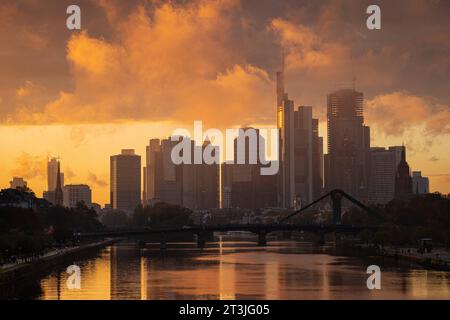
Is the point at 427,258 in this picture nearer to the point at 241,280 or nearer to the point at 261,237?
the point at 241,280

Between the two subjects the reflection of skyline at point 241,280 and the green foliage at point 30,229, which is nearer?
the reflection of skyline at point 241,280

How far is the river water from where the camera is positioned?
79125mm

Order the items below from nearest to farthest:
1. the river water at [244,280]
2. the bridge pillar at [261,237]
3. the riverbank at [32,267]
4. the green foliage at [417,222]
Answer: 1. the river water at [244,280]
2. the riverbank at [32,267]
3. the green foliage at [417,222]
4. the bridge pillar at [261,237]

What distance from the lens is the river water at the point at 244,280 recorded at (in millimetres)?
79125

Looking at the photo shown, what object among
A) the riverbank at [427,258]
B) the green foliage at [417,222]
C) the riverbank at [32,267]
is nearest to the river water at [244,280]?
the riverbank at [427,258]

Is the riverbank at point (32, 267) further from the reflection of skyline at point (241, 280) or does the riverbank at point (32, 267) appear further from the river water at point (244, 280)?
the reflection of skyline at point (241, 280)

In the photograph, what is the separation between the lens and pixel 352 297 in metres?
77.4

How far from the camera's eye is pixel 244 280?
93438 mm

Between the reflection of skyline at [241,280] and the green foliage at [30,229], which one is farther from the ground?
the green foliage at [30,229]

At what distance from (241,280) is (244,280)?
0.92 feet

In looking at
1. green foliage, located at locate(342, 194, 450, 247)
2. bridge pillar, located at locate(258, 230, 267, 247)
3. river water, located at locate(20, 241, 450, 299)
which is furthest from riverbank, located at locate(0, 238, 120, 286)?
bridge pillar, located at locate(258, 230, 267, 247)
